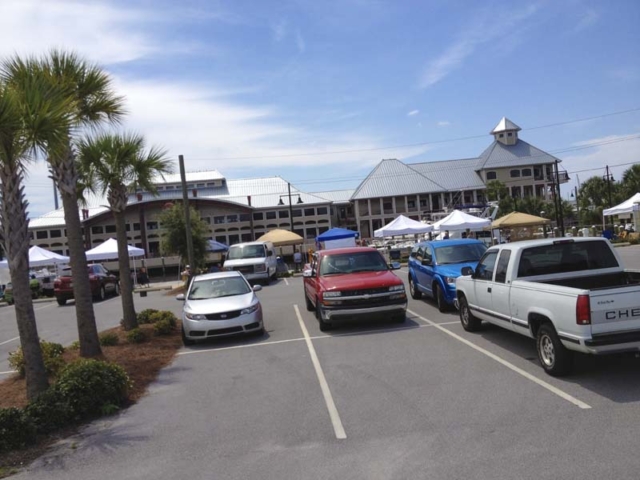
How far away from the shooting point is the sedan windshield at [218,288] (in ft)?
40.5

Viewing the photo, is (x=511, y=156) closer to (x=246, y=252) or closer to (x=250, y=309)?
(x=246, y=252)

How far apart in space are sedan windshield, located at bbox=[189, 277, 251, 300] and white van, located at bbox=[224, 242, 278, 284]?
13174 mm

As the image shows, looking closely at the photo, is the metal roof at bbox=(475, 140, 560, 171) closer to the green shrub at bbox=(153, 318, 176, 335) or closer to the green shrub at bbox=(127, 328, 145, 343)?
the green shrub at bbox=(153, 318, 176, 335)

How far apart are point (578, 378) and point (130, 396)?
596 centimetres

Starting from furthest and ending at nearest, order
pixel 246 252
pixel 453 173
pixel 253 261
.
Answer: pixel 453 173 < pixel 246 252 < pixel 253 261

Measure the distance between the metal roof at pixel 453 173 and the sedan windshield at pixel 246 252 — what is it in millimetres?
53186

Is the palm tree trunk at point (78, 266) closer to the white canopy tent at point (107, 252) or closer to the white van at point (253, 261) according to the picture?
the white van at point (253, 261)

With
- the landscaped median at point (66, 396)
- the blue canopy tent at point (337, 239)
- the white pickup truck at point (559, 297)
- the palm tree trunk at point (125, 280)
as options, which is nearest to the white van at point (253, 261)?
the blue canopy tent at point (337, 239)

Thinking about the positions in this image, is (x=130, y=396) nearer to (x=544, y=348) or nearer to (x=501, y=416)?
(x=501, y=416)

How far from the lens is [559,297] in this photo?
6574mm

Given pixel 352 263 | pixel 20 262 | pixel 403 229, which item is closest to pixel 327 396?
pixel 20 262

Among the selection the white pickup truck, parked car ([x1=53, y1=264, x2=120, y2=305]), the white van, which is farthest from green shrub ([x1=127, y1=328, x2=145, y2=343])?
the white van

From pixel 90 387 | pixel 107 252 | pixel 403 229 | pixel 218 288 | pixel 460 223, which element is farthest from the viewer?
pixel 403 229

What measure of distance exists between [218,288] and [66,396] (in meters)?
5.94
